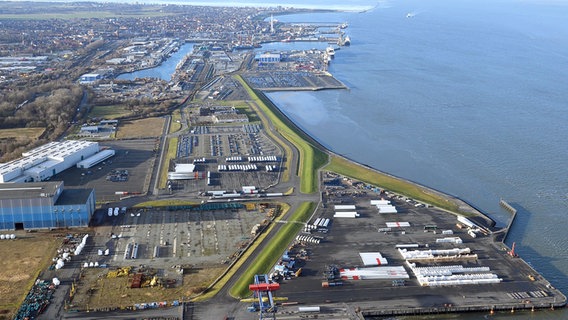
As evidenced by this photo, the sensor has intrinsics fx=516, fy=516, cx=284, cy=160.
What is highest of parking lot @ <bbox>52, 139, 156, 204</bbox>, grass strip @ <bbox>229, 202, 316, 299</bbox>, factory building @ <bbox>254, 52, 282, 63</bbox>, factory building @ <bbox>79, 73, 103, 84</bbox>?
factory building @ <bbox>254, 52, 282, 63</bbox>

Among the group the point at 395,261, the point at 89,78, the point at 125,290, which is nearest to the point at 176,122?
the point at 89,78

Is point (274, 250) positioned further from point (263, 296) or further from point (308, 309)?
point (308, 309)

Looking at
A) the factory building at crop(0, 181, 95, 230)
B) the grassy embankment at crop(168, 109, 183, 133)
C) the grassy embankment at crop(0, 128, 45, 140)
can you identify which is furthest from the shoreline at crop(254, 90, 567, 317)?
the grassy embankment at crop(0, 128, 45, 140)

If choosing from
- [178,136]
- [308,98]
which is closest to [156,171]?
[178,136]

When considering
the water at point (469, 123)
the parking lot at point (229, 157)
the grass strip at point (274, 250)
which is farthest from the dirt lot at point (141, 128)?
the grass strip at point (274, 250)

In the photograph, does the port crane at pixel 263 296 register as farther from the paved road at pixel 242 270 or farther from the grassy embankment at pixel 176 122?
the grassy embankment at pixel 176 122

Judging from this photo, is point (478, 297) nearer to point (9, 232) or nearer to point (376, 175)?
point (376, 175)

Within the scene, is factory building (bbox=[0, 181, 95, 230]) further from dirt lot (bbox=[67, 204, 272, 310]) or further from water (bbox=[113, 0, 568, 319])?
water (bbox=[113, 0, 568, 319])
